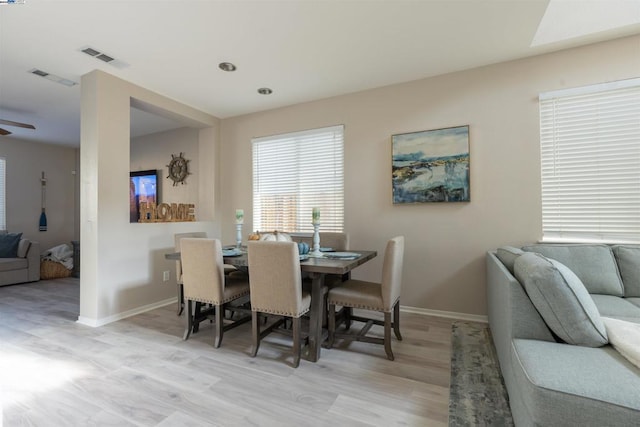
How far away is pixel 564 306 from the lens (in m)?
1.31

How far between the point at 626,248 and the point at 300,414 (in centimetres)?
276

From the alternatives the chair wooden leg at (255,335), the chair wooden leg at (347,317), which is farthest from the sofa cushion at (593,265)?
the chair wooden leg at (255,335)

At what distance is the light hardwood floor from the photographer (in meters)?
1.61

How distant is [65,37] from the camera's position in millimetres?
2477

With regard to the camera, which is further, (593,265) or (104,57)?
(104,57)

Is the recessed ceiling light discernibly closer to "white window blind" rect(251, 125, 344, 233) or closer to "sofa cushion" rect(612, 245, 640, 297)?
"white window blind" rect(251, 125, 344, 233)

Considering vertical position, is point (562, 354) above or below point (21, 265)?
above

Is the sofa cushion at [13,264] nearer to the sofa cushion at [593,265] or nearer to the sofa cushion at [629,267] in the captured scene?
the sofa cushion at [593,265]

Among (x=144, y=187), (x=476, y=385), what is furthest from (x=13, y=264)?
(x=476, y=385)

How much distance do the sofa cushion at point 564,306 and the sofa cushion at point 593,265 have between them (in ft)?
3.89

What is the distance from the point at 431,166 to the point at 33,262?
6484mm

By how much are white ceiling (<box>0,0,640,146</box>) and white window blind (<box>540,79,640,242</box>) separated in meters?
0.54

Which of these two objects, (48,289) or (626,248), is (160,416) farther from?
(48,289)

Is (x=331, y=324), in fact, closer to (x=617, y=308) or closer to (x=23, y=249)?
(x=617, y=308)
